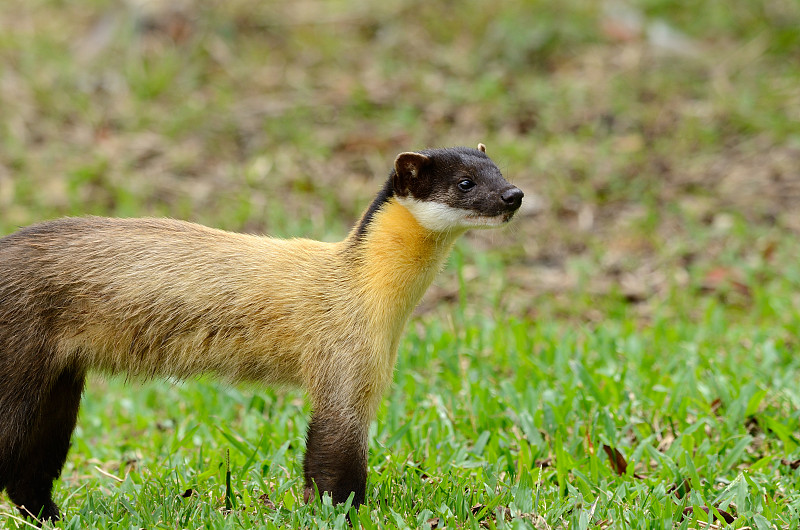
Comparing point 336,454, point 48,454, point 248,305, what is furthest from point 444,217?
point 48,454

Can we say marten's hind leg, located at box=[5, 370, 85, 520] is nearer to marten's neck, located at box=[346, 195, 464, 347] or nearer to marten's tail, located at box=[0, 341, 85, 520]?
marten's tail, located at box=[0, 341, 85, 520]

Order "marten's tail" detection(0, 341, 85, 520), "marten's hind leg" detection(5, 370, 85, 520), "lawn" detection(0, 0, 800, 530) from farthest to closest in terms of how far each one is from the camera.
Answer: "lawn" detection(0, 0, 800, 530) → "marten's hind leg" detection(5, 370, 85, 520) → "marten's tail" detection(0, 341, 85, 520)

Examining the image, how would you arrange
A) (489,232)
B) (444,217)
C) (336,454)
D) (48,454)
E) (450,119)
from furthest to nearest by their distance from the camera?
1. (450,119)
2. (489,232)
3. (48,454)
4. (444,217)
5. (336,454)

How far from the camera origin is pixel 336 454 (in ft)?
14.0

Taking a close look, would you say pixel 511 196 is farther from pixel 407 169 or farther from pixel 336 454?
pixel 336 454

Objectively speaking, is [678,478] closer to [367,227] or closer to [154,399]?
[367,227]

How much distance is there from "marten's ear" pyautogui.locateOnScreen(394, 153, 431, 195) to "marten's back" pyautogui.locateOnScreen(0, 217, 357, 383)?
478mm

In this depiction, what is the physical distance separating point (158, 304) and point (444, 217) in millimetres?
1355

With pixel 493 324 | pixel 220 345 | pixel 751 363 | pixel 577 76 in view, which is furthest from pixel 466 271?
pixel 220 345

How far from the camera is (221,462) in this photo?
4.93 m

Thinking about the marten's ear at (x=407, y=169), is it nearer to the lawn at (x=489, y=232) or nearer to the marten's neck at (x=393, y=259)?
the marten's neck at (x=393, y=259)

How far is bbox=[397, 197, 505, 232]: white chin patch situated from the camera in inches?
172

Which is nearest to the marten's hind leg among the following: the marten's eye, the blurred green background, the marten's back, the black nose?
the marten's back

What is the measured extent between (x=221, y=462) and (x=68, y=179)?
6685 mm
